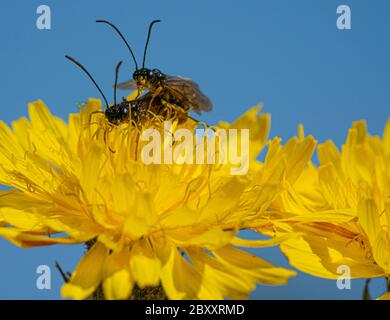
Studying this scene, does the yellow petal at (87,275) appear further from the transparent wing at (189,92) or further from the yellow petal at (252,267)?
the transparent wing at (189,92)

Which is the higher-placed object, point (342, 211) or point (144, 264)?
point (342, 211)

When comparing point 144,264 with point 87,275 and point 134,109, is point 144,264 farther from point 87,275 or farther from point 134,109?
point 134,109

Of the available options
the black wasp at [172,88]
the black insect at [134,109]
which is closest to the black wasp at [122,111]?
the black insect at [134,109]

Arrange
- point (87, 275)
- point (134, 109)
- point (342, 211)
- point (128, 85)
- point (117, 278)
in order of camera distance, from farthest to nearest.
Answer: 1. point (128, 85)
2. point (134, 109)
3. point (342, 211)
4. point (87, 275)
5. point (117, 278)

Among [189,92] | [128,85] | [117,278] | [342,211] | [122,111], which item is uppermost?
[128,85]

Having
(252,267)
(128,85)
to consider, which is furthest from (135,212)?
(128,85)

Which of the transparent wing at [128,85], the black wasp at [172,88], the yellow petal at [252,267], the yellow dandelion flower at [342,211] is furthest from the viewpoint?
the transparent wing at [128,85]

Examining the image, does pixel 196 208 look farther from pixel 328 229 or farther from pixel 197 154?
pixel 328 229
